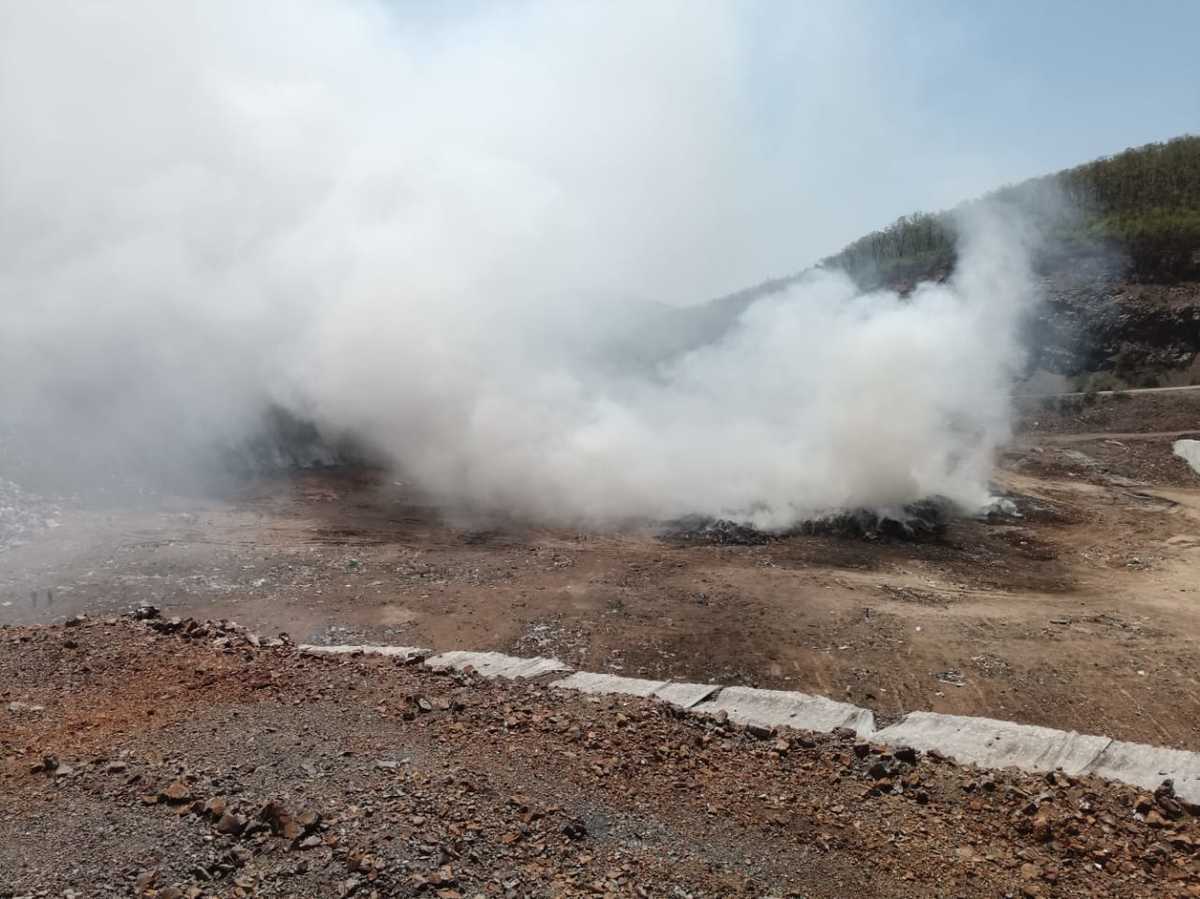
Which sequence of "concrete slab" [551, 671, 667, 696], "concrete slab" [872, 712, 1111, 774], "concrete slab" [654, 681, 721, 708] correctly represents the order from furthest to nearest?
1. "concrete slab" [551, 671, 667, 696]
2. "concrete slab" [654, 681, 721, 708]
3. "concrete slab" [872, 712, 1111, 774]

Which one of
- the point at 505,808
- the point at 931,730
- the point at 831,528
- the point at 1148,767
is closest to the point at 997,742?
the point at 931,730

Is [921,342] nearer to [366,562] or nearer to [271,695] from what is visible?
[366,562]

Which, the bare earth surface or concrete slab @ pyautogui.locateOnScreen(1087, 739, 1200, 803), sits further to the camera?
concrete slab @ pyautogui.locateOnScreen(1087, 739, 1200, 803)

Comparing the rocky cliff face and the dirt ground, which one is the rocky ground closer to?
the dirt ground

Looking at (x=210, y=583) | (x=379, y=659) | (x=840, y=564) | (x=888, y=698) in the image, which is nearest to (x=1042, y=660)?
(x=888, y=698)

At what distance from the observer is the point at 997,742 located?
4.97m

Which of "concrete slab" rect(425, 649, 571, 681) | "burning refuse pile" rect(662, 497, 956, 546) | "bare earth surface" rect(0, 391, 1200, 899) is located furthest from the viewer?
"burning refuse pile" rect(662, 497, 956, 546)

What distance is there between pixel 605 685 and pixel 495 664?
1.05m

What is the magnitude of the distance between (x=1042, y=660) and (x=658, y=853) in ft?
17.7

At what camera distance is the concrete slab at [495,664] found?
20.1 feet

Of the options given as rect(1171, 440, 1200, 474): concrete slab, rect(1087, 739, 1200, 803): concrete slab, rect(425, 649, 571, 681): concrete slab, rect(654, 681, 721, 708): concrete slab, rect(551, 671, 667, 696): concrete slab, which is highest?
rect(425, 649, 571, 681): concrete slab

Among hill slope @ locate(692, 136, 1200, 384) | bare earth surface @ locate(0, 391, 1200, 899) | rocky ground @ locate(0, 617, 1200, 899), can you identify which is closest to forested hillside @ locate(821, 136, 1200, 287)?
hill slope @ locate(692, 136, 1200, 384)

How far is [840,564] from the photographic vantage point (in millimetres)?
10250

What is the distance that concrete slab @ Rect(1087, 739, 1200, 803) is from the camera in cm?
432
